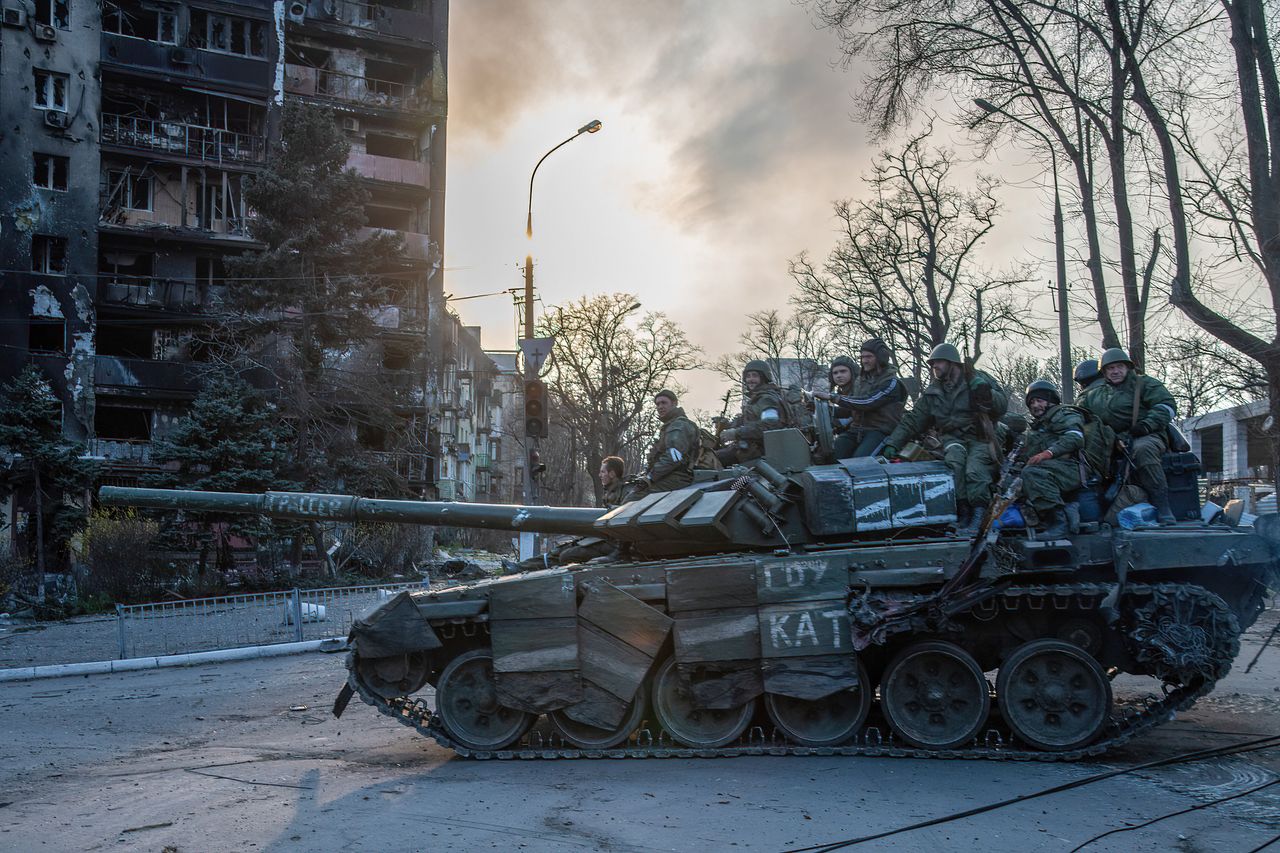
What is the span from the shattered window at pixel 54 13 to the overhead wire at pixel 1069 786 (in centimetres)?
3667

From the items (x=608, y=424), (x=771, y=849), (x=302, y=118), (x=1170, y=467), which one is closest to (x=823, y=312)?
(x=608, y=424)

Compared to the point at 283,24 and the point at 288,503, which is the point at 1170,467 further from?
the point at 283,24

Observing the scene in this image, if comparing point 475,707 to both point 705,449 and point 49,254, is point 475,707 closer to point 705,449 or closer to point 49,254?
point 705,449

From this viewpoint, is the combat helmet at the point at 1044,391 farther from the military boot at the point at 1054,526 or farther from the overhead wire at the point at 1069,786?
the overhead wire at the point at 1069,786

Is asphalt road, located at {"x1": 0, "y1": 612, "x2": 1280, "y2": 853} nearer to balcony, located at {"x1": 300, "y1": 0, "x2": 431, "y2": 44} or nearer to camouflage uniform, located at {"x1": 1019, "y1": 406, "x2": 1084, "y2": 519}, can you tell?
camouflage uniform, located at {"x1": 1019, "y1": 406, "x2": 1084, "y2": 519}

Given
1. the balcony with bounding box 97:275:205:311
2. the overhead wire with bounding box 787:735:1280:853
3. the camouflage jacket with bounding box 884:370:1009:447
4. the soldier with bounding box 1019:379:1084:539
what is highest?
the balcony with bounding box 97:275:205:311

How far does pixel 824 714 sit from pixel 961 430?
2.78 meters

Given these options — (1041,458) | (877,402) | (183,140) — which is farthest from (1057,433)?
(183,140)

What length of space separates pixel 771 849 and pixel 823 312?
31.3 meters

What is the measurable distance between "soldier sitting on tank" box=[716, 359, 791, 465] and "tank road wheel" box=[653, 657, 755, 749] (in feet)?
8.13

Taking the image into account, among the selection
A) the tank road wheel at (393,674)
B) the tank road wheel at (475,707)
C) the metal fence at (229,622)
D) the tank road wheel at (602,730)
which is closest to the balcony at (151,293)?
the metal fence at (229,622)

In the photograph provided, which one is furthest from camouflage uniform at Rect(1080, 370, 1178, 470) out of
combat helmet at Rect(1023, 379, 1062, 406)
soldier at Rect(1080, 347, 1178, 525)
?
combat helmet at Rect(1023, 379, 1062, 406)

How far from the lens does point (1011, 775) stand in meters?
7.68

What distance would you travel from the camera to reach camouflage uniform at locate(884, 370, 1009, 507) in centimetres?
902
